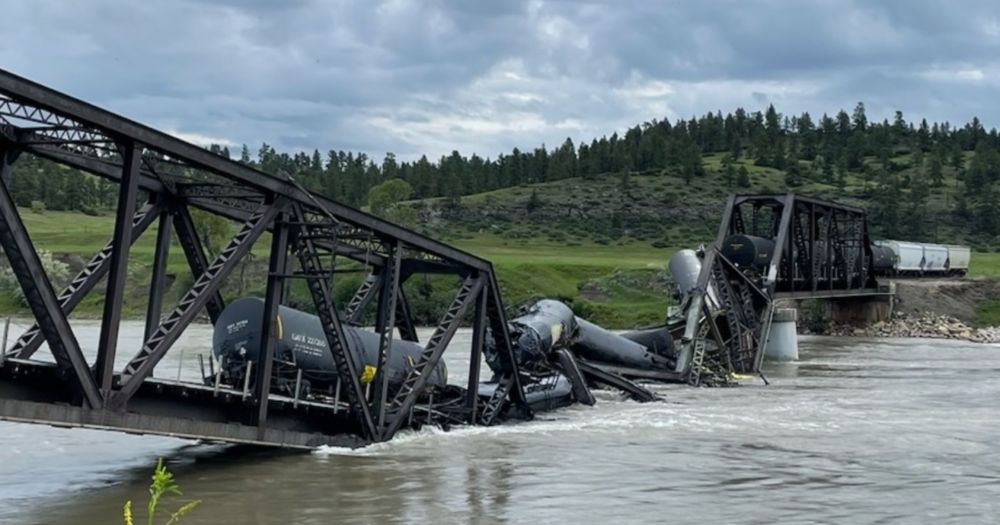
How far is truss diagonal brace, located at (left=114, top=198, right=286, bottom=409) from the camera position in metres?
18.9

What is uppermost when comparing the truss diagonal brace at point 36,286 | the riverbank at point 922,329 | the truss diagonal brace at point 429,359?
the truss diagonal brace at point 36,286

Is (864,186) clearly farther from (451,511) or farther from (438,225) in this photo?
(451,511)

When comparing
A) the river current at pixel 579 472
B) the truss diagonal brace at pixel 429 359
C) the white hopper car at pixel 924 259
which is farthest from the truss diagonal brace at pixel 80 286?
the white hopper car at pixel 924 259

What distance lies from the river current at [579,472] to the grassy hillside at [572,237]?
5956cm

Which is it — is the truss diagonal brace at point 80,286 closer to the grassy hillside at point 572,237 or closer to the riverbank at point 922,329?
the grassy hillside at point 572,237

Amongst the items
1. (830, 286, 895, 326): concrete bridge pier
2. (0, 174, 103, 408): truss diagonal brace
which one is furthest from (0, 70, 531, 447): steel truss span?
(830, 286, 895, 326): concrete bridge pier

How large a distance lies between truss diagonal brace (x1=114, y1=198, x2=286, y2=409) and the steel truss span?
→ 29mm

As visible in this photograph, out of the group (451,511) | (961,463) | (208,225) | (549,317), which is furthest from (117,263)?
(208,225)

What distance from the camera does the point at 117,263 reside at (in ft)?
59.7

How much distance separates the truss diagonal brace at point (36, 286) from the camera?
16172 mm

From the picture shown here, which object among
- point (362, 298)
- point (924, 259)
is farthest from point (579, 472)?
point (924, 259)

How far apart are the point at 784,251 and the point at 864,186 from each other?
450 feet

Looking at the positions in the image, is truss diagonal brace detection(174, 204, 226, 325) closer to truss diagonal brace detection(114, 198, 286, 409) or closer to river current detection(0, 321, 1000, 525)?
truss diagonal brace detection(114, 198, 286, 409)

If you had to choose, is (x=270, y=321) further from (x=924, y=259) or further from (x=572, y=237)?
(x=572, y=237)
